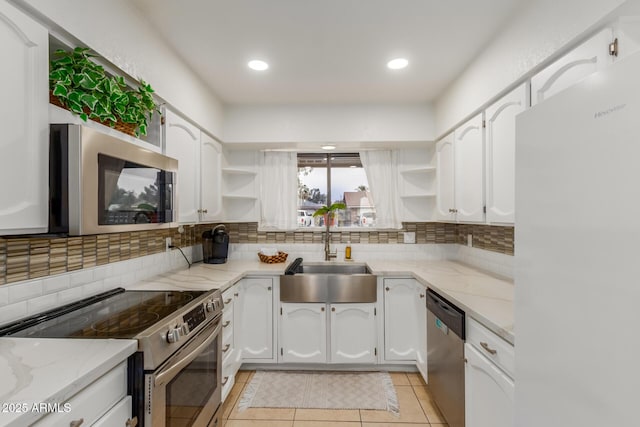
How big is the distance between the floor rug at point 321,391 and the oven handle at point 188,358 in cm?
85

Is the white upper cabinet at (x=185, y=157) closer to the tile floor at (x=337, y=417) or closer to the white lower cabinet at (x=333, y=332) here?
the white lower cabinet at (x=333, y=332)

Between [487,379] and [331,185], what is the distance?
235cm

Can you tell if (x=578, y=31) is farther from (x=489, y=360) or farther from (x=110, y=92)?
(x=110, y=92)

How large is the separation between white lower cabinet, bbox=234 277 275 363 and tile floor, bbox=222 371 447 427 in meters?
0.39

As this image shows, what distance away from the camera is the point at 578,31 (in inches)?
47.4

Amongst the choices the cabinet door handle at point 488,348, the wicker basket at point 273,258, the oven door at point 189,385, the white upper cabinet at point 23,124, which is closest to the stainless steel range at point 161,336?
the oven door at point 189,385

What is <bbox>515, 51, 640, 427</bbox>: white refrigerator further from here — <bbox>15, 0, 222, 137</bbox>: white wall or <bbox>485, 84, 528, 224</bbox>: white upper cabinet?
<bbox>15, 0, 222, 137</bbox>: white wall

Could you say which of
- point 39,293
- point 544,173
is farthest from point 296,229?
point 544,173

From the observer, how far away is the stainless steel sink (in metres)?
2.59

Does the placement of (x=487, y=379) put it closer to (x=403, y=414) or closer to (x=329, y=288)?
(x=403, y=414)

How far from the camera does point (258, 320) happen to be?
8.66 feet

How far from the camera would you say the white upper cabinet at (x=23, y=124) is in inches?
36.6

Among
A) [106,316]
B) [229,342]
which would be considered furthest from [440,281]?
[106,316]

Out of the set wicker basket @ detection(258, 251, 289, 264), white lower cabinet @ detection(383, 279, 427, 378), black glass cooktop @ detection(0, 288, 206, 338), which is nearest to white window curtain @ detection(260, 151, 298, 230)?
wicker basket @ detection(258, 251, 289, 264)
